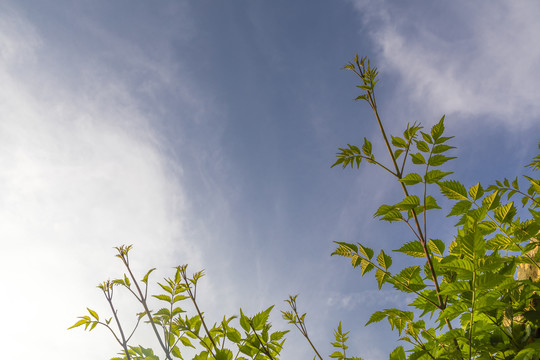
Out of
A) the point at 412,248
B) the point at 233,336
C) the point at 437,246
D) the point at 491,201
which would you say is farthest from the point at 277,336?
the point at 491,201

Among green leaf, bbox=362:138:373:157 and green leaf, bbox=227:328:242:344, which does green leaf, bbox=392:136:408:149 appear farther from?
green leaf, bbox=227:328:242:344

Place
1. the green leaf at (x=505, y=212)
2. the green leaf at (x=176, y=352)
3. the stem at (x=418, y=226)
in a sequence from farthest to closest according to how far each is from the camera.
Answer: the green leaf at (x=176, y=352), the green leaf at (x=505, y=212), the stem at (x=418, y=226)

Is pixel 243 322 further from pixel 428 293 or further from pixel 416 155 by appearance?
pixel 416 155

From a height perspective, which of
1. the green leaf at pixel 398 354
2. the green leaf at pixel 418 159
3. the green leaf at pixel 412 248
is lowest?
the green leaf at pixel 398 354

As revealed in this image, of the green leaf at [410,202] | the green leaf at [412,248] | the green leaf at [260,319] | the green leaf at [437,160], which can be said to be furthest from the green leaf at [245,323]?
the green leaf at [437,160]

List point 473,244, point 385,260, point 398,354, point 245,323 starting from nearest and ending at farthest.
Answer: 1. point 473,244
2. point 385,260
3. point 398,354
4. point 245,323

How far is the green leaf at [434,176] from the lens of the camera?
217cm

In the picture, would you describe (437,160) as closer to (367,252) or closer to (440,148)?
(440,148)

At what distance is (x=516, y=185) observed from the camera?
2.83 meters

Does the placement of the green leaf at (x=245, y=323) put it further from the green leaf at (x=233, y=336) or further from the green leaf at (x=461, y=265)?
the green leaf at (x=461, y=265)

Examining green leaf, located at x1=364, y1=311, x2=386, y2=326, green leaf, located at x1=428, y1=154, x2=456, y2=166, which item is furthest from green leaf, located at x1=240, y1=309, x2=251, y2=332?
green leaf, located at x1=428, y1=154, x2=456, y2=166

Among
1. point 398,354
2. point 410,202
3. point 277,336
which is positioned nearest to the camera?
point 410,202

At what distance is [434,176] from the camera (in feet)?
7.19

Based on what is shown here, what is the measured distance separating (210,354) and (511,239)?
2337 mm
